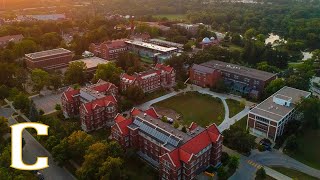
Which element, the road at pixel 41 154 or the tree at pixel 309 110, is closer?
the road at pixel 41 154

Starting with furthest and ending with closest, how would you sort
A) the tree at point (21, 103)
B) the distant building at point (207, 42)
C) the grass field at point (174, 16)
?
1. the grass field at point (174, 16)
2. the distant building at point (207, 42)
3. the tree at point (21, 103)

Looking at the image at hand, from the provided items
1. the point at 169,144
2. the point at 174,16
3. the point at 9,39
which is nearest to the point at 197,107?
the point at 169,144

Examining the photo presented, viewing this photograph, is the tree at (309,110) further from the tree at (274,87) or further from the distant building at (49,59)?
the distant building at (49,59)

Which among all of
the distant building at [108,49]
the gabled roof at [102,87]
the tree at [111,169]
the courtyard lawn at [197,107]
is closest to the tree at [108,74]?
the gabled roof at [102,87]

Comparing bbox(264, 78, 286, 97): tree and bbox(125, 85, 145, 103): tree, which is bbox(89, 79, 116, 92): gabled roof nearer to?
bbox(125, 85, 145, 103): tree

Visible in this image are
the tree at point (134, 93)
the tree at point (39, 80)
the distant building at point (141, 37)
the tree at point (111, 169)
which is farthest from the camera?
the distant building at point (141, 37)

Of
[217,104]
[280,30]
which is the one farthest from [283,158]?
[280,30]

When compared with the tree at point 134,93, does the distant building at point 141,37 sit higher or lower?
higher
